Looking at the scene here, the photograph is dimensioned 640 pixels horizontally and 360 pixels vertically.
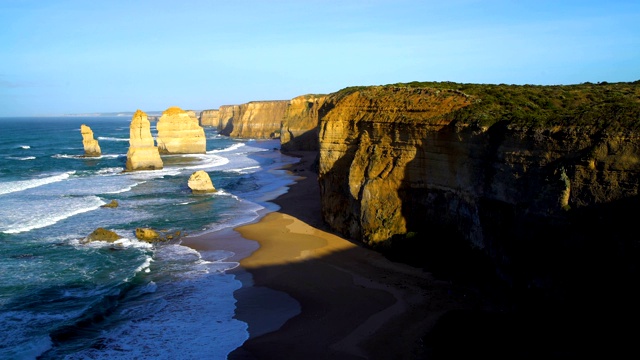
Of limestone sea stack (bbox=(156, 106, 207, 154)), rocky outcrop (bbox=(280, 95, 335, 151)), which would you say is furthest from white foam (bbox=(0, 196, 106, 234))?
rocky outcrop (bbox=(280, 95, 335, 151))

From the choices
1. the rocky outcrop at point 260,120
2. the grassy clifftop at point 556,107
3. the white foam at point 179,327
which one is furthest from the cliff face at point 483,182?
the rocky outcrop at point 260,120

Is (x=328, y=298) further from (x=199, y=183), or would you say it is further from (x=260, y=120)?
(x=260, y=120)

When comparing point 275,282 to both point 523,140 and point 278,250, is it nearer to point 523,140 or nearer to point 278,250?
point 278,250

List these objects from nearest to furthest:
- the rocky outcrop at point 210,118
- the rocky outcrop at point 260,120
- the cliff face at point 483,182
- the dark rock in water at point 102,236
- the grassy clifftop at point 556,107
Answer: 1. the cliff face at point 483,182
2. the grassy clifftop at point 556,107
3. the dark rock in water at point 102,236
4. the rocky outcrop at point 260,120
5. the rocky outcrop at point 210,118

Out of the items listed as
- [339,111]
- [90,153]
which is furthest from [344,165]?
[90,153]

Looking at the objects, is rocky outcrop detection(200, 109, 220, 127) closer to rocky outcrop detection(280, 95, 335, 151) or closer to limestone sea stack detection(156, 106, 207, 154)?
rocky outcrop detection(280, 95, 335, 151)

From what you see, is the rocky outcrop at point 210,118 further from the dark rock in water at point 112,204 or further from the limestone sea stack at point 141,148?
the dark rock in water at point 112,204
